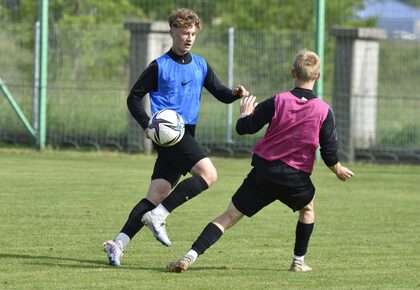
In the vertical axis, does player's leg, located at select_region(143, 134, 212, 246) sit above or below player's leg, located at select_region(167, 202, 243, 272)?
above

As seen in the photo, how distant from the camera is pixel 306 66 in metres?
7.71

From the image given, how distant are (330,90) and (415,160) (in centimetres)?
296

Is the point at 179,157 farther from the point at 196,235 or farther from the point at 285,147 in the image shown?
the point at 196,235

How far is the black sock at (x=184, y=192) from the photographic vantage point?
26.5 feet

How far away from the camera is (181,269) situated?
773cm

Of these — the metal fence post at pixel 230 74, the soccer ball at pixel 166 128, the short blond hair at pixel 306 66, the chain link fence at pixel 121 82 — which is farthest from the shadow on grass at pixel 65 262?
the metal fence post at pixel 230 74

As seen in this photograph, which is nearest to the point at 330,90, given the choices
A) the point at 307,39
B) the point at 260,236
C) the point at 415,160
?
the point at 307,39

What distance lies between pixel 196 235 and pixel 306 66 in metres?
2.86

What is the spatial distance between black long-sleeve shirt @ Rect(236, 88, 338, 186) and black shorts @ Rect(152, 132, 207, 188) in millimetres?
593

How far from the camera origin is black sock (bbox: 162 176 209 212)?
8.08m

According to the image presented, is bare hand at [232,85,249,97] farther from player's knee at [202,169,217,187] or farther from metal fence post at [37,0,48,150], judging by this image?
metal fence post at [37,0,48,150]

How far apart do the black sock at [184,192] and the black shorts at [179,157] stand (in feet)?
0.43

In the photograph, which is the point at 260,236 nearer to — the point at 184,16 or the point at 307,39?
the point at 184,16

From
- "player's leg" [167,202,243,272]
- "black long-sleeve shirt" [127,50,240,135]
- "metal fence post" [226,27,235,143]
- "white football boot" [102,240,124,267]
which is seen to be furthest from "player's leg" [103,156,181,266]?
"metal fence post" [226,27,235,143]
